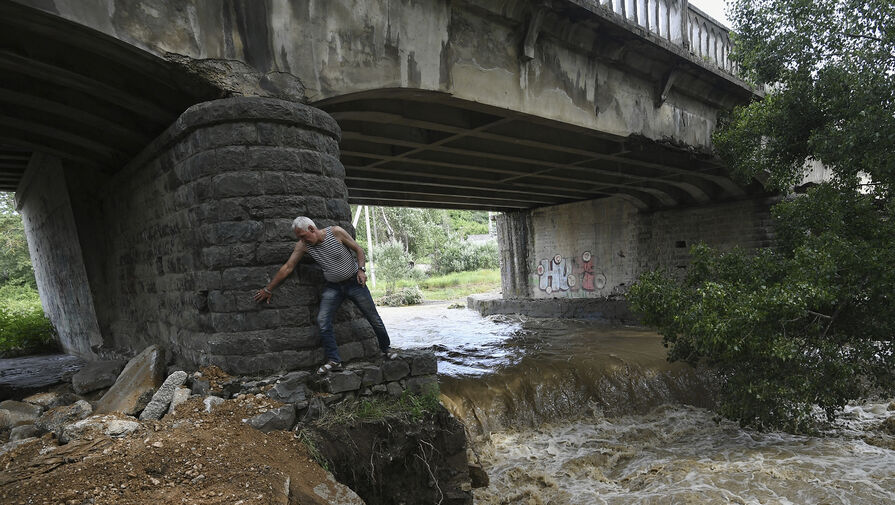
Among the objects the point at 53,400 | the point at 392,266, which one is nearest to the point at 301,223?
the point at 53,400

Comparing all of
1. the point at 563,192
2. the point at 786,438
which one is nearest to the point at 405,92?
the point at 786,438

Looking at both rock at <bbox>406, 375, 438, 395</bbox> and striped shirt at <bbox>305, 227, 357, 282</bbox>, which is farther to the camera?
rock at <bbox>406, 375, 438, 395</bbox>

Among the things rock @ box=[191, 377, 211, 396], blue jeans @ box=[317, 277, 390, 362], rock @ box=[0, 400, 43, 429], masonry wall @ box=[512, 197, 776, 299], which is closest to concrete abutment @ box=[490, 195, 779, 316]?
masonry wall @ box=[512, 197, 776, 299]

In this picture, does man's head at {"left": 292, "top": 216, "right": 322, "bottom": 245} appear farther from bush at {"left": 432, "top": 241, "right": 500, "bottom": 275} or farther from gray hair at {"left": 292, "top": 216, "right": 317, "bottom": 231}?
bush at {"left": 432, "top": 241, "right": 500, "bottom": 275}

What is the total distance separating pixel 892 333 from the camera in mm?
5793

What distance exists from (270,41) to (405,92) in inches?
65.2

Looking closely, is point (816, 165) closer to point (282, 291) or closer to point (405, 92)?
point (405, 92)

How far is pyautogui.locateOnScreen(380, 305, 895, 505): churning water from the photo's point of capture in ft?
17.4

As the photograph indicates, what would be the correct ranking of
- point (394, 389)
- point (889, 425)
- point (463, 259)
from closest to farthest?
point (394, 389) → point (889, 425) → point (463, 259)

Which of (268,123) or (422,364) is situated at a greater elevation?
(268,123)

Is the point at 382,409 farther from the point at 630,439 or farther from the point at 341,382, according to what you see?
the point at 630,439

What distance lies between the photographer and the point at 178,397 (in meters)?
4.21

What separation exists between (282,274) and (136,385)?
1908 mm

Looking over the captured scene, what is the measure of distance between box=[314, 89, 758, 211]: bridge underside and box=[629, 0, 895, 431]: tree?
2687 millimetres
